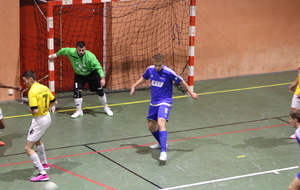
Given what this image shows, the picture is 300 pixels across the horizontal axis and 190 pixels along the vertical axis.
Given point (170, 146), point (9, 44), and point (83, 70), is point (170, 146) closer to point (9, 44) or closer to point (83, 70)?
point (83, 70)

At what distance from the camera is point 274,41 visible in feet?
57.9

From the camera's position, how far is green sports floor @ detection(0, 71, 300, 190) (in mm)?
8500

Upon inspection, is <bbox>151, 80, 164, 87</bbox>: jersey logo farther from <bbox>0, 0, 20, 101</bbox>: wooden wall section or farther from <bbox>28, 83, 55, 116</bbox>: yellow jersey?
<bbox>0, 0, 20, 101</bbox>: wooden wall section

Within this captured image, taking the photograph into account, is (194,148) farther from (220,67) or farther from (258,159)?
(220,67)

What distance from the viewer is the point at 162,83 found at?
30.9ft

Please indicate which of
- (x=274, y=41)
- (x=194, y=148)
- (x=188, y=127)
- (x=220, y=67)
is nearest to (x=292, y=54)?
(x=274, y=41)

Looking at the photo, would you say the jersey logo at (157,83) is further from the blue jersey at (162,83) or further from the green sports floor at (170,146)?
the green sports floor at (170,146)

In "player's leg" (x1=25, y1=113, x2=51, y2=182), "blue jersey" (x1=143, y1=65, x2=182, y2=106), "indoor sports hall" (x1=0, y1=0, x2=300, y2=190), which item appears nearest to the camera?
"player's leg" (x1=25, y1=113, x2=51, y2=182)

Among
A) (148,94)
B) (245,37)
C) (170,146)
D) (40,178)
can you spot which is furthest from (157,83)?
Result: (245,37)

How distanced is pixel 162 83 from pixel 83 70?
3465mm

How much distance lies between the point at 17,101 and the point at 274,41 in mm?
9301

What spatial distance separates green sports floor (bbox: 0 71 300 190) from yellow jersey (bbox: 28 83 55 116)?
1227mm

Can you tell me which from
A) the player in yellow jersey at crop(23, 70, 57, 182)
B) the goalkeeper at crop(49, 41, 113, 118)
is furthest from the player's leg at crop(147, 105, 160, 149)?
the goalkeeper at crop(49, 41, 113, 118)

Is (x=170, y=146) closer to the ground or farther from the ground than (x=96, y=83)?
closer to the ground
